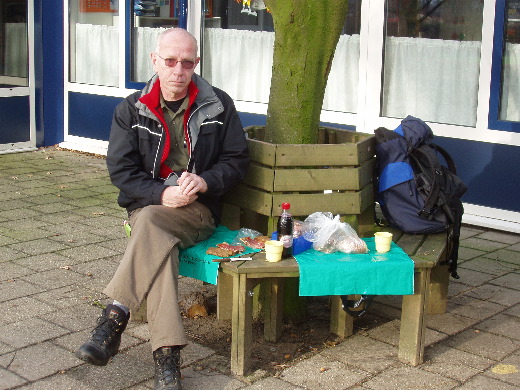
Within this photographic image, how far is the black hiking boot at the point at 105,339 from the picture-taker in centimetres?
385

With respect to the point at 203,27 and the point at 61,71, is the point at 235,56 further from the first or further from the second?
the point at 61,71

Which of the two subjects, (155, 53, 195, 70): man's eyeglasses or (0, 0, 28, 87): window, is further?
(0, 0, 28, 87): window

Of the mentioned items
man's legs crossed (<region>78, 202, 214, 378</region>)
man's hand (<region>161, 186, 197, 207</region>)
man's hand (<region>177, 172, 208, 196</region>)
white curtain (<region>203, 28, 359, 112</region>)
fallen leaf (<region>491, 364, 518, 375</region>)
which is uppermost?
white curtain (<region>203, 28, 359, 112</region>)

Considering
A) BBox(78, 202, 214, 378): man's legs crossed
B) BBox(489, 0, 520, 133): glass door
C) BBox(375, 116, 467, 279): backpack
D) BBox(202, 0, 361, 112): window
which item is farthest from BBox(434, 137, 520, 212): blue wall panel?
BBox(78, 202, 214, 378): man's legs crossed

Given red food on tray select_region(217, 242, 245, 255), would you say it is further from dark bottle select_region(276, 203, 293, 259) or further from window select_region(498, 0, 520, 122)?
window select_region(498, 0, 520, 122)

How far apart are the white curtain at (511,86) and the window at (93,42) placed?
487cm

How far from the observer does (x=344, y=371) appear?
406cm

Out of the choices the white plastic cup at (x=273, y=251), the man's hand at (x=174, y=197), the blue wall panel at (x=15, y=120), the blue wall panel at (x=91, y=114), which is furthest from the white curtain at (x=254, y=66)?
the white plastic cup at (x=273, y=251)

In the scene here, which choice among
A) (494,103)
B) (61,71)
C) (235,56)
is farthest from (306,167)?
(61,71)

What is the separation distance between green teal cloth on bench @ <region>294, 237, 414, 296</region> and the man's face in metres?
1.08

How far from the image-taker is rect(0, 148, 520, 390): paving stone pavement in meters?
3.95

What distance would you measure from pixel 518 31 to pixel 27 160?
5559 millimetres

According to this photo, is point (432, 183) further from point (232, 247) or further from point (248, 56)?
point (248, 56)

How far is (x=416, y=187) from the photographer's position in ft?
15.2
